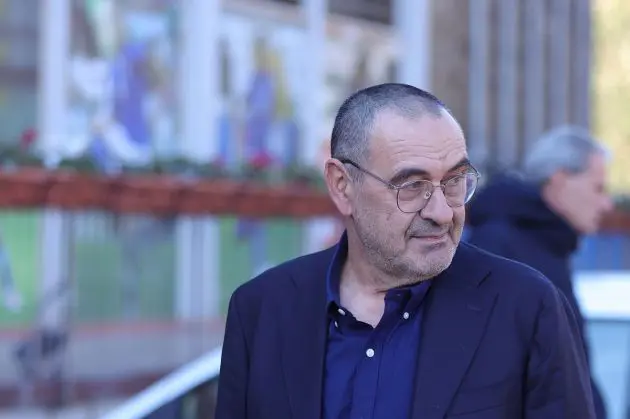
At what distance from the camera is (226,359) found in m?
2.57

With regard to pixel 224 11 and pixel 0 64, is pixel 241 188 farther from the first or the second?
pixel 224 11

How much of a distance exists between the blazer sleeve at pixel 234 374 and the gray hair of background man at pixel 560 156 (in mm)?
1799

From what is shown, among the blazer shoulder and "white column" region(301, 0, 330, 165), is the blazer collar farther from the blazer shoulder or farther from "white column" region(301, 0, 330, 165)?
"white column" region(301, 0, 330, 165)

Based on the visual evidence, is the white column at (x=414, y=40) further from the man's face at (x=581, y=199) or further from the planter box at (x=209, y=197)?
the man's face at (x=581, y=199)

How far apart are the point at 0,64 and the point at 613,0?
15039 mm

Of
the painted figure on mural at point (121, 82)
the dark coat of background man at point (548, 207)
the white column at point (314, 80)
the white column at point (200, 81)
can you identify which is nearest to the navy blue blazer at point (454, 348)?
the dark coat of background man at point (548, 207)

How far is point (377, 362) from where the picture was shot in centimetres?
239

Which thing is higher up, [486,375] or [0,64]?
[0,64]

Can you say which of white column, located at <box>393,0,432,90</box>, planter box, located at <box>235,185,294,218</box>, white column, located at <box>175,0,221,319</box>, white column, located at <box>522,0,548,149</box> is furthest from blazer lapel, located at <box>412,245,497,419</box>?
white column, located at <box>522,0,548,149</box>

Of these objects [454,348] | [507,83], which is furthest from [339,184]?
[507,83]

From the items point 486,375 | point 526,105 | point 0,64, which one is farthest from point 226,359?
point 526,105

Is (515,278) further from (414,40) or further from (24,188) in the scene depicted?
(414,40)

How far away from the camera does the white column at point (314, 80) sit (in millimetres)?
11289

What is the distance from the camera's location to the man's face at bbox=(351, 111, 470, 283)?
7.82 feet
